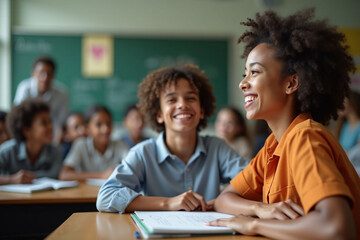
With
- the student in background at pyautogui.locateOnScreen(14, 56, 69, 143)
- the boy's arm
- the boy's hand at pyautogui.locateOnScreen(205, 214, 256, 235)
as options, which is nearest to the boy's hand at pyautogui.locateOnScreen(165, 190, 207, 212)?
the boy's hand at pyautogui.locateOnScreen(205, 214, 256, 235)

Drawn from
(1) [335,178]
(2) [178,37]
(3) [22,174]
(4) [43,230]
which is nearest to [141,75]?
(2) [178,37]

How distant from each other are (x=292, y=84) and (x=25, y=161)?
6.74 ft

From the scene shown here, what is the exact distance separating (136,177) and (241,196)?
48 cm

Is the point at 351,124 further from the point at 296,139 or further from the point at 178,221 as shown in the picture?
the point at 178,221

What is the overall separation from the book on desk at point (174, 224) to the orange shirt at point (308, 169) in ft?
0.76

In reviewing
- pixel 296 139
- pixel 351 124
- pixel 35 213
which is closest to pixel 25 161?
pixel 35 213

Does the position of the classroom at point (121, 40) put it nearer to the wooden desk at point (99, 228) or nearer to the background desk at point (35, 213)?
the background desk at point (35, 213)

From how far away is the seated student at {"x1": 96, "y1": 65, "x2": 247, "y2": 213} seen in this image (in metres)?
1.72

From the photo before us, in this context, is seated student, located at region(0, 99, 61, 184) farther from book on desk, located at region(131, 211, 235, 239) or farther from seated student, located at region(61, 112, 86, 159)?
book on desk, located at region(131, 211, 235, 239)

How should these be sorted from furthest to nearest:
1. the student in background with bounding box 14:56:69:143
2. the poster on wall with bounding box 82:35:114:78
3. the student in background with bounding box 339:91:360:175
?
the poster on wall with bounding box 82:35:114:78
the student in background with bounding box 14:56:69:143
the student in background with bounding box 339:91:360:175

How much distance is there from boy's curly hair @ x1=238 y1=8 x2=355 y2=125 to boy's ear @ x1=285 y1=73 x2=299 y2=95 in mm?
15

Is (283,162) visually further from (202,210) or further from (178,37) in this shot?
(178,37)

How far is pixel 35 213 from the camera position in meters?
1.77

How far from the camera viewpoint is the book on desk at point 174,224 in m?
0.98
